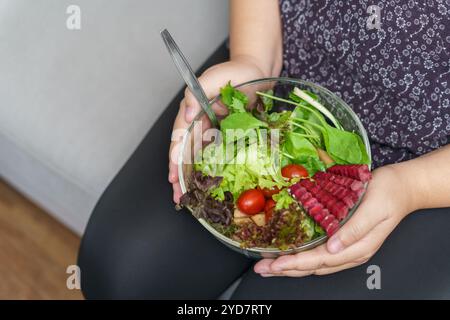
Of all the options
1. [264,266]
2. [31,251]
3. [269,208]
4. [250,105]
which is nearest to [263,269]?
[264,266]

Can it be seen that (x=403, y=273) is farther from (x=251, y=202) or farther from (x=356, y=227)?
(x=251, y=202)

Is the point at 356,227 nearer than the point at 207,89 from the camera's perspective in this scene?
Yes

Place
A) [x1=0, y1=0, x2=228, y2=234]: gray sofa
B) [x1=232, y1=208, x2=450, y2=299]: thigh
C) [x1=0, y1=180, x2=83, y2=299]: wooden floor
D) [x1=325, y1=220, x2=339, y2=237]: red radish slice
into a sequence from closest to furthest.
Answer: [x1=325, y1=220, x2=339, y2=237]: red radish slice
[x1=232, y1=208, x2=450, y2=299]: thigh
[x1=0, y1=0, x2=228, y2=234]: gray sofa
[x1=0, y1=180, x2=83, y2=299]: wooden floor

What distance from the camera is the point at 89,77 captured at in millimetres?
1006

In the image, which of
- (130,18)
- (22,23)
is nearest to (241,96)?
(130,18)

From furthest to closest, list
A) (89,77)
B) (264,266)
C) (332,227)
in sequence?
(89,77) < (264,266) < (332,227)

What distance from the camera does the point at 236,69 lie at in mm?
827

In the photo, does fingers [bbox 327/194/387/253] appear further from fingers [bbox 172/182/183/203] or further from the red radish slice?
fingers [bbox 172/182/183/203]

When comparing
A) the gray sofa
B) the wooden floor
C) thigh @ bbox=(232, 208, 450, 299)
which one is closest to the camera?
thigh @ bbox=(232, 208, 450, 299)

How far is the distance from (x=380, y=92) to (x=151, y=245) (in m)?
0.42

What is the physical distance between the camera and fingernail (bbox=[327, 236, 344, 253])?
27.0 inches

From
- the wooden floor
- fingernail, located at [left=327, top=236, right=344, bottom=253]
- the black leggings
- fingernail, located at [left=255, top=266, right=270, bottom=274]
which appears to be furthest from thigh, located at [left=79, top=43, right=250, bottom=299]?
the wooden floor

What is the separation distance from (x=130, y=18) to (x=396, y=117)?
56 centimetres

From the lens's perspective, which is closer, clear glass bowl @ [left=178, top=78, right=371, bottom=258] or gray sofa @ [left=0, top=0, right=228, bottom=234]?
clear glass bowl @ [left=178, top=78, right=371, bottom=258]
